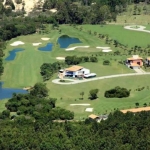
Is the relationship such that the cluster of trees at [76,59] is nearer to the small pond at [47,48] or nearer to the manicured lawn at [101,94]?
the manicured lawn at [101,94]

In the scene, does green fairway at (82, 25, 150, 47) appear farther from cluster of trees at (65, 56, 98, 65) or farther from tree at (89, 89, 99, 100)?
tree at (89, 89, 99, 100)

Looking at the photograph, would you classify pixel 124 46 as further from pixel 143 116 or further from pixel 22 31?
pixel 143 116

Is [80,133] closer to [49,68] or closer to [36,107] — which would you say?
[36,107]

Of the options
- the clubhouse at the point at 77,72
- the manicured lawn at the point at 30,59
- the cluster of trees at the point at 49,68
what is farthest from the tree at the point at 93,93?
the manicured lawn at the point at 30,59

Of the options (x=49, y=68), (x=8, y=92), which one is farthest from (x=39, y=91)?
(x=49, y=68)

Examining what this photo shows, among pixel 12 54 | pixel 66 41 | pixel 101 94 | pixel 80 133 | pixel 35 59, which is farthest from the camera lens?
pixel 66 41

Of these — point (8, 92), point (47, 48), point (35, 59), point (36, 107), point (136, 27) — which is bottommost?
point (8, 92)

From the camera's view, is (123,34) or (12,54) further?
(123,34)
